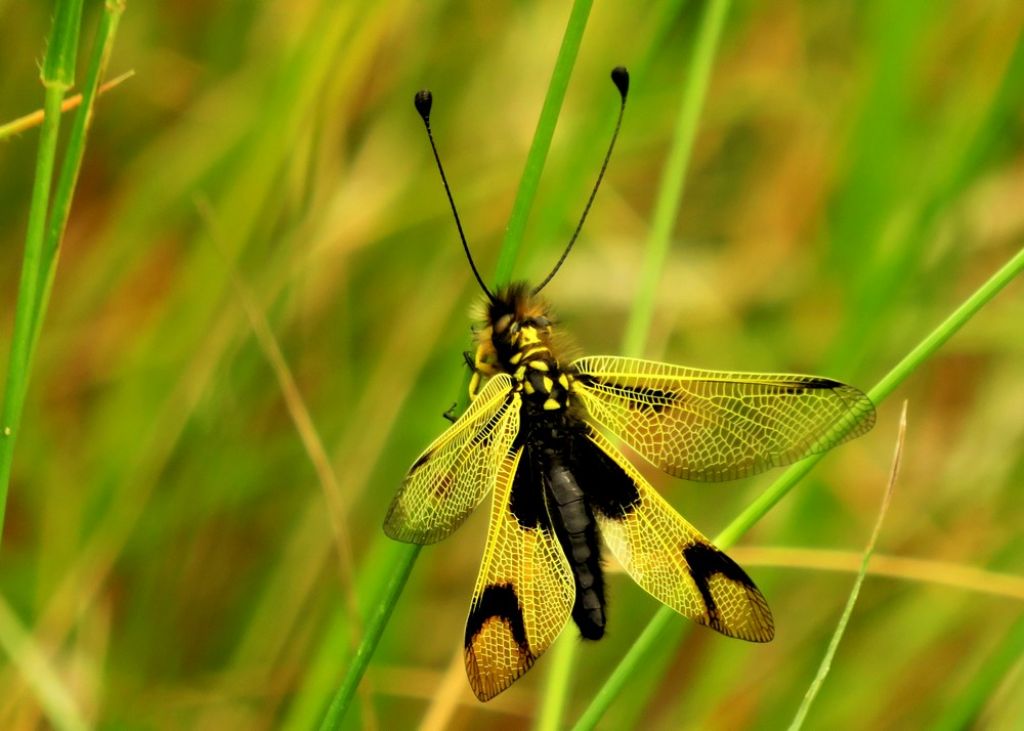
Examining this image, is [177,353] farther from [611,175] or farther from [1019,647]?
[1019,647]


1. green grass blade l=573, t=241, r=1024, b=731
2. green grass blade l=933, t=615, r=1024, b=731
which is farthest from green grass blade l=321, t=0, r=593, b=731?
green grass blade l=933, t=615, r=1024, b=731

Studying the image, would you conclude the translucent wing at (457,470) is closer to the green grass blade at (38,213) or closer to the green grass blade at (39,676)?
the green grass blade at (38,213)

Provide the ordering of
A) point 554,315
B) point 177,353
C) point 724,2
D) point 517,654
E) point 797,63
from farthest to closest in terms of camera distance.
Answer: point 797,63 < point 177,353 < point 554,315 < point 724,2 < point 517,654

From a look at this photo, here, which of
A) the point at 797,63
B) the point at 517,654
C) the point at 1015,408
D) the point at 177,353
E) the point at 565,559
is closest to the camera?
the point at 517,654

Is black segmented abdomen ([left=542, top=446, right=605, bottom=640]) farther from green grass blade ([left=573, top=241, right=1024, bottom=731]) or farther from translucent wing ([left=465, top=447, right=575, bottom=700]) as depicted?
green grass blade ([left=573, top=241, right=1024, bottom=731])

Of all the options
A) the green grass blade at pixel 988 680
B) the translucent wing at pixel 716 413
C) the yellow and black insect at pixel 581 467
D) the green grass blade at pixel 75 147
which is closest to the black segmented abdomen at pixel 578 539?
the yellow and black insect at pixel 581 467

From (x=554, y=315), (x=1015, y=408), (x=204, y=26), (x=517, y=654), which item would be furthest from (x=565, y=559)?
(x=204, y=26)
